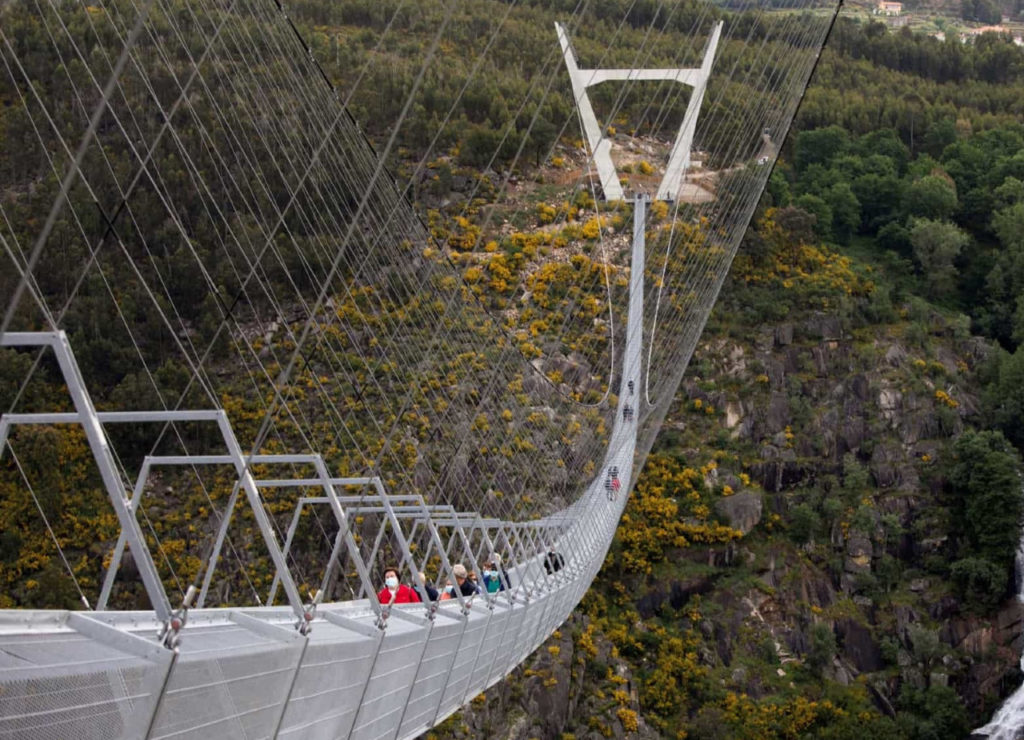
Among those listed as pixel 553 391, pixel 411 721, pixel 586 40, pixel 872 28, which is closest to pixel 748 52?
pixel 586 40

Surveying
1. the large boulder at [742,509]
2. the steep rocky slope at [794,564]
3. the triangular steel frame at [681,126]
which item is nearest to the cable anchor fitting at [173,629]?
the steep rocky slope at [794,564]

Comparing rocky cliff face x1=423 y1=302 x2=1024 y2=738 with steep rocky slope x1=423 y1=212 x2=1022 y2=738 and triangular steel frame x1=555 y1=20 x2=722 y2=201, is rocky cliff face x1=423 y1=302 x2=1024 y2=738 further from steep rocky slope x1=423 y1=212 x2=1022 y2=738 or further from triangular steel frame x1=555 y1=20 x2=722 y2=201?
triangular steel frame x1=555 y1=20 x2=722 y2=201

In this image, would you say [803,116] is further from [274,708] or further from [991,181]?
[274,708]

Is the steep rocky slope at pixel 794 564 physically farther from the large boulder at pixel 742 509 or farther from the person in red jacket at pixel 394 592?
the person in red jacket at pixel 394 592

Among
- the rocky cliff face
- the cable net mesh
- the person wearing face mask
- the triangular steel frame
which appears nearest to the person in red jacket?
the person wearing face mask

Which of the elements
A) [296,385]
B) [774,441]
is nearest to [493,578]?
[296,385]

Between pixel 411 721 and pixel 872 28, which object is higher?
pixel 411 721

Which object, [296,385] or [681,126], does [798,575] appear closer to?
[681,126]
